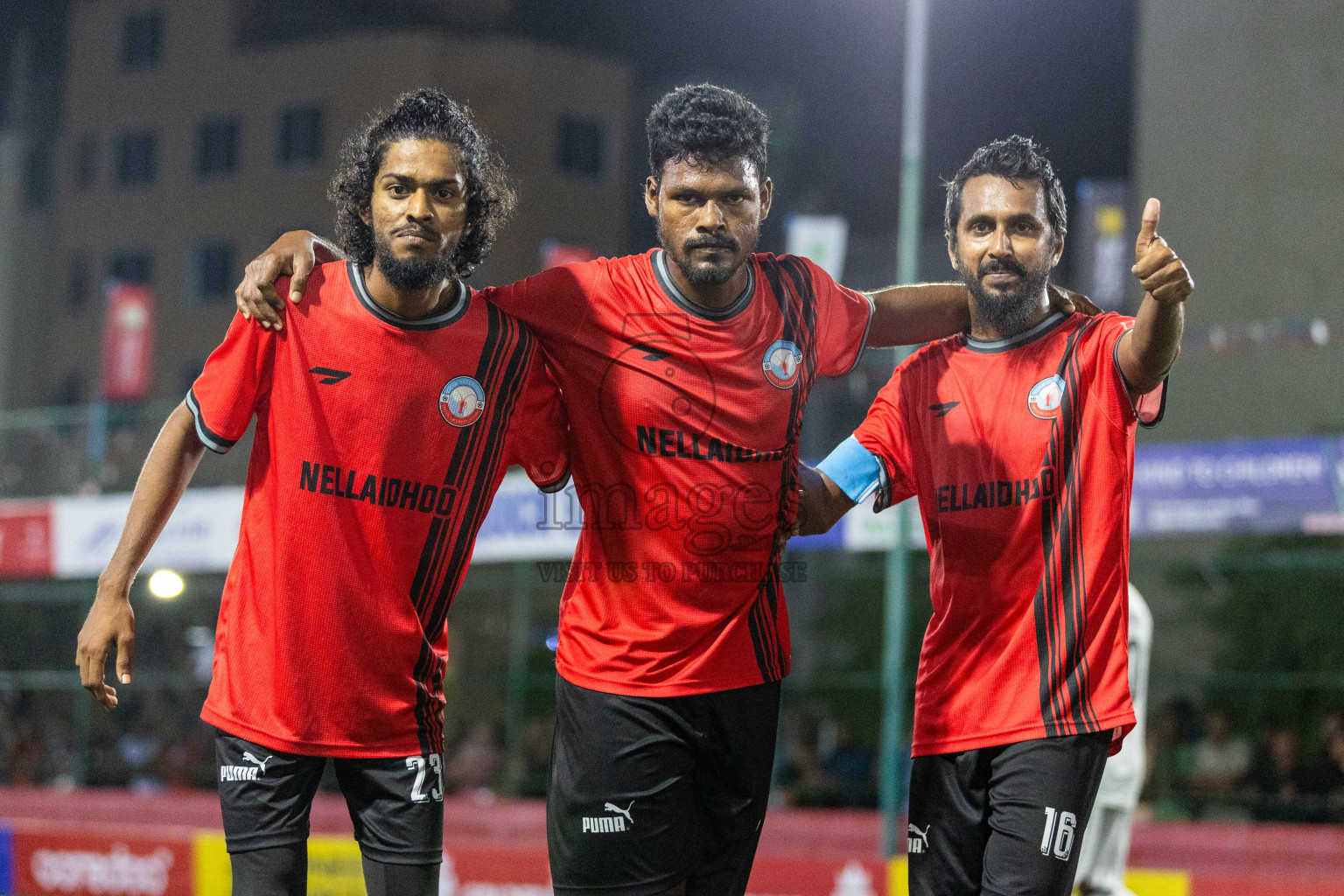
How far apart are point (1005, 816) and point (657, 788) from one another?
877mm

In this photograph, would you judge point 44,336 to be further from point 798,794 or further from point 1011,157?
point 1011,157

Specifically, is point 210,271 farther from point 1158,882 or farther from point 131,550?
point 131,550

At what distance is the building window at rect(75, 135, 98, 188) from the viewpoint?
142 feet

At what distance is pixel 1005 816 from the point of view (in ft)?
12.8

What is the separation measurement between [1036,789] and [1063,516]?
0.70 m

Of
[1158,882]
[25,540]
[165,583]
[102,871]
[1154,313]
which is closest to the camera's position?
[1154,313]

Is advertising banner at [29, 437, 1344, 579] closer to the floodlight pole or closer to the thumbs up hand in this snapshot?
the floodlight pole

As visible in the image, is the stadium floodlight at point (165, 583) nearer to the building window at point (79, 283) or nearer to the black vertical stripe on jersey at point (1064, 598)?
the black vertical stripe on jersey at point (1064, 598)

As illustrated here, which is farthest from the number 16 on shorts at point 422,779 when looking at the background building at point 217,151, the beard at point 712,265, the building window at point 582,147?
the building window at point 582,147

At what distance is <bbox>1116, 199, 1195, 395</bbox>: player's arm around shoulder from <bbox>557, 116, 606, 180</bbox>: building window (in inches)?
1394

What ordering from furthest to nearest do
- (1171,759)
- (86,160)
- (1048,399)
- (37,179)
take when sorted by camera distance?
(86,160) < (37,179) < (1171,759) < (1048,399)

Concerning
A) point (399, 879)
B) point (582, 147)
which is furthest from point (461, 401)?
point (582, 147)

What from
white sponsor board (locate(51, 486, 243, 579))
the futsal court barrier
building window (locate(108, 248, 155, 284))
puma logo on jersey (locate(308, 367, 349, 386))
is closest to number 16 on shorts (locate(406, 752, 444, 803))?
puma logo on jersey (locate(308, 367, 349, 386))

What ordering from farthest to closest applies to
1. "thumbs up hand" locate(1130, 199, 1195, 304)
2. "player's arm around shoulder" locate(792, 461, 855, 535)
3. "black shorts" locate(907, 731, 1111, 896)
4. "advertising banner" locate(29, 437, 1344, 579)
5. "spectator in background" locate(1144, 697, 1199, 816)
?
"spectator in background" locate(1144, 697, 1199, 816), "advertising banner" locate(29, 437, 1344, 579), "player's arm around shoulder" locate(792, 461, 855, 535), "black shorts" locate(907, 731, 1111, 896), "thumbs up hand" locate(1130, 199, 1195, 304)
